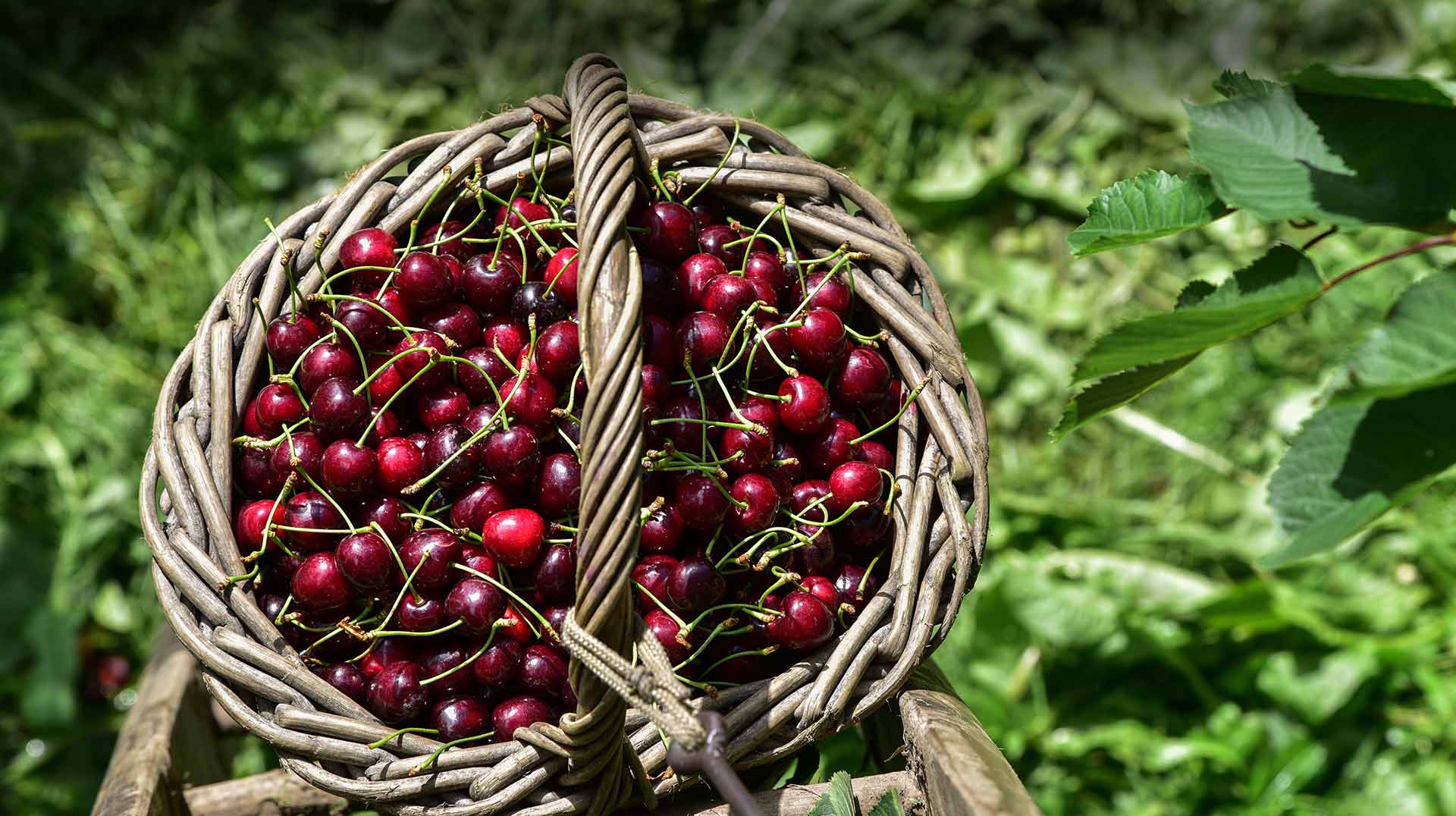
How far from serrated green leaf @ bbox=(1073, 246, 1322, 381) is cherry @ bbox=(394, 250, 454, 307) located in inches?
20.7

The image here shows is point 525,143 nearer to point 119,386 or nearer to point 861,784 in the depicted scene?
point 861,784

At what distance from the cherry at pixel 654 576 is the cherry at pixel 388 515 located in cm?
20

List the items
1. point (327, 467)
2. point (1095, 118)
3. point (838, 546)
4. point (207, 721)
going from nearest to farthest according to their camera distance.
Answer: point (327, 467) < point (838, 546) < point (207, 721) < point (1095, 118)

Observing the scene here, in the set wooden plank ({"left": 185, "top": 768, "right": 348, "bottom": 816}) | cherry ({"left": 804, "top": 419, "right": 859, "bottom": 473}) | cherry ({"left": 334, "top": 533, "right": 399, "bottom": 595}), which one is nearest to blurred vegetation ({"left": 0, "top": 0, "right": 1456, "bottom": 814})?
wooden plank ({"left": 185, "top": 768, "right": 348, "bottom": 816})

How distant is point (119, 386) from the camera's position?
6.48 feet

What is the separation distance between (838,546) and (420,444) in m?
0.37

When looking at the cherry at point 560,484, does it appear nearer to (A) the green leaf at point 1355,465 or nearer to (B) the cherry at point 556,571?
(B) the cherry at point 556,571

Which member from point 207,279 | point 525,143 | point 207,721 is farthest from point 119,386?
point 525,143

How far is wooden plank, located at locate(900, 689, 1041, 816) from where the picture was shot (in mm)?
767

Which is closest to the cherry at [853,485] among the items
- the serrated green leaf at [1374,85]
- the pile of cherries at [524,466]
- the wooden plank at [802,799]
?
the pile of cherries at [524,466]

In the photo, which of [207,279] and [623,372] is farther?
[207,279]

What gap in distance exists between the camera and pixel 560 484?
0.83m

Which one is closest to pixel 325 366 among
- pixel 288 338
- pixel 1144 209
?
pixel 288 338

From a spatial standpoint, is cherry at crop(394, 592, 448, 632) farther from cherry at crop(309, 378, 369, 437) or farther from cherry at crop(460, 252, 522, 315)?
cherry at crop(460, 252, 522, 315)
